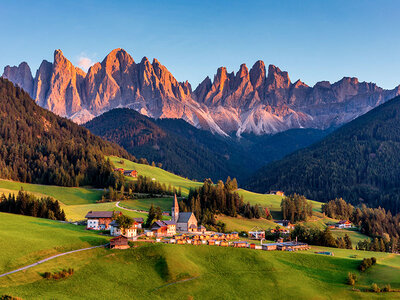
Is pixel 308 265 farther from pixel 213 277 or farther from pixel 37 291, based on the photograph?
pixel 37 291

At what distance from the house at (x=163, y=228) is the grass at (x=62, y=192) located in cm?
7079

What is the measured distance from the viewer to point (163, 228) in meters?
111

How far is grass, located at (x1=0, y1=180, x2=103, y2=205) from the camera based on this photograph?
176250mm

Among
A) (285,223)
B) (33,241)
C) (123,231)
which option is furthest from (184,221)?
(285,223)

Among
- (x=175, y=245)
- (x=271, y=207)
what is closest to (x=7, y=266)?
(x=175, y=245)

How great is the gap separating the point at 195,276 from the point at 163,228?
36.1 meters

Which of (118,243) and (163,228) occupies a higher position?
(163,228)

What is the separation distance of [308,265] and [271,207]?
106989 millimetres

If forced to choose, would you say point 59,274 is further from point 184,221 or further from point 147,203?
point 147,203

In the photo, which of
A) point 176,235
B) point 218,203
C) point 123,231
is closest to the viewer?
point 123,231

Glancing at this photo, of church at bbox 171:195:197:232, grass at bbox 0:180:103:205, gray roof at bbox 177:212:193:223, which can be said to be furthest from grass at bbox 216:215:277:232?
grass at bbox 0:180:103:205

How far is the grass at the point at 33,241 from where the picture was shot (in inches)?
2908

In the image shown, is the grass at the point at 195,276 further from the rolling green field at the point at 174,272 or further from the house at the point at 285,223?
the house at the point at 285,223

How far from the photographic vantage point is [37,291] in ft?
210
